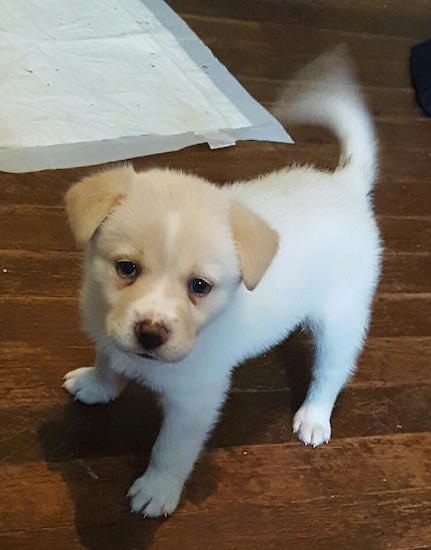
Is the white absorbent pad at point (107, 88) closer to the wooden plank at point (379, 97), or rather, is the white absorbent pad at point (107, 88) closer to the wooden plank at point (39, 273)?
the wooden plank at point (379, 97)

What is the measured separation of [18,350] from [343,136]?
707 mm

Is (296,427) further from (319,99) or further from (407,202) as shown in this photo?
(407,202)

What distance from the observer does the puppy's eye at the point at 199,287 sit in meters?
1.14

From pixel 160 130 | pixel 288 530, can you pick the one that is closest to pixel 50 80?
pixel 160 130

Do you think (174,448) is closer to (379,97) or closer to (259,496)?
(259,496)

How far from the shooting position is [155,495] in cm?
137

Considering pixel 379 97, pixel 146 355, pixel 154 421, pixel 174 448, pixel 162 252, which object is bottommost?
pixel 379 97

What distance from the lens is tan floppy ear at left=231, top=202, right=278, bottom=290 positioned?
116cm

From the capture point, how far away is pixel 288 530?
1.43 metres

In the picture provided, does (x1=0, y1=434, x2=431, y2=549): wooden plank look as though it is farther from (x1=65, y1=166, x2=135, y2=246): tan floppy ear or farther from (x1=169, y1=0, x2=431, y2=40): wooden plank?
(x1=169, y1=0, x2=431, y2=40): wooden plank

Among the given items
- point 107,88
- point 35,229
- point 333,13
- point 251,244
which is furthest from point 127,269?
point 333,13

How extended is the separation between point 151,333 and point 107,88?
57.9 inches

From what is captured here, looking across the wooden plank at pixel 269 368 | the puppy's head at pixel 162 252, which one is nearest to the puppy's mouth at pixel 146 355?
the puppy's head at pixel 162 252

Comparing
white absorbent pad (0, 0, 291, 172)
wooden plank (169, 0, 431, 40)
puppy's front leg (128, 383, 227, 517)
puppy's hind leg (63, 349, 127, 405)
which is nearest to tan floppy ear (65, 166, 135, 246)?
puppy's front leg (128, 383, 227, 517)
